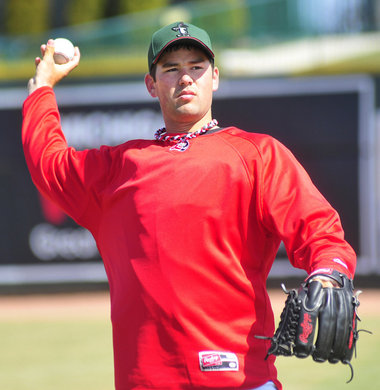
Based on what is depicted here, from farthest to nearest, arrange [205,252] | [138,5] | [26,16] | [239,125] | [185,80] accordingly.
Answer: [26,16]
[138,5]
[239,125]
[185,80]
[205,252]

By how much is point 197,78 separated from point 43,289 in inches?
431

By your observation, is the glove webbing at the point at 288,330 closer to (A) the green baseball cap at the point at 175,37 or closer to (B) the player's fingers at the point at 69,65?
(A) the green baseball cap at the point at 175,37

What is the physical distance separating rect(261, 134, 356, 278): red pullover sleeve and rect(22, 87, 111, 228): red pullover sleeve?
69 centimetres

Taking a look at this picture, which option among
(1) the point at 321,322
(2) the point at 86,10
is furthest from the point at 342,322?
(2) the point at 86,10

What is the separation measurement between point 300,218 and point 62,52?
143 cm

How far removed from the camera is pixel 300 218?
105 inches

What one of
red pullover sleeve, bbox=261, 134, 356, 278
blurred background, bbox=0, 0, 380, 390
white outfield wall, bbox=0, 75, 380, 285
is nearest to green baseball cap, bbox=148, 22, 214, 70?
red pullover sleeve, bbox=261, 134, 356, 278

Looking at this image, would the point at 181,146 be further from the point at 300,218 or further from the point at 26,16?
the point at 26,16

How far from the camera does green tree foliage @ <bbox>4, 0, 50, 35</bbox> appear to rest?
795 inches

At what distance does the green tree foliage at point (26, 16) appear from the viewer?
66.2 ft

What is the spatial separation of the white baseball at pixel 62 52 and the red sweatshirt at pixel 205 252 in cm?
79

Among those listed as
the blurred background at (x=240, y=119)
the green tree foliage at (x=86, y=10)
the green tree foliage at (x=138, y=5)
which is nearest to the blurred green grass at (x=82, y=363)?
the blurred background at (x=240, y=119)

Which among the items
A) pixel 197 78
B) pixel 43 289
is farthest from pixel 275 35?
pixel 197 78

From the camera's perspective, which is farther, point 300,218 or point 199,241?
point 199,241
